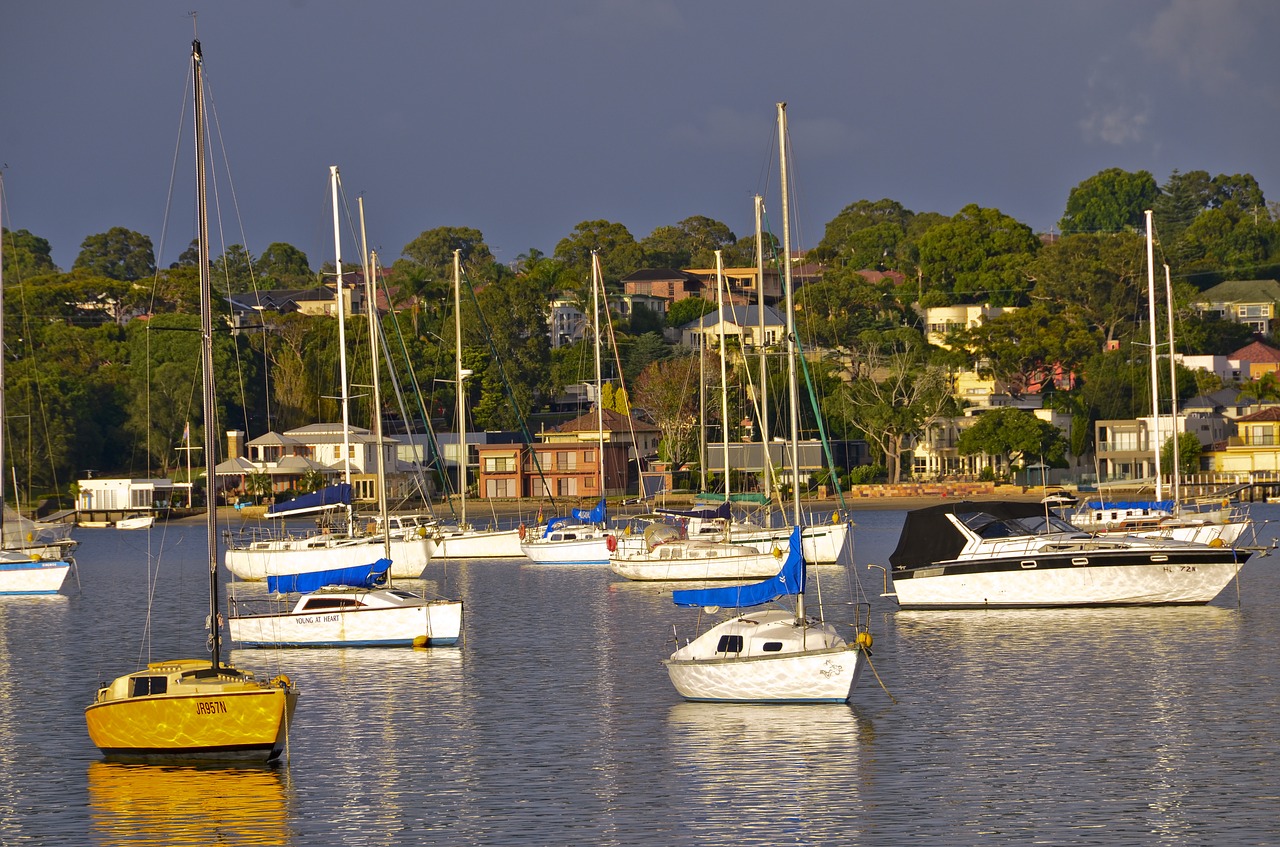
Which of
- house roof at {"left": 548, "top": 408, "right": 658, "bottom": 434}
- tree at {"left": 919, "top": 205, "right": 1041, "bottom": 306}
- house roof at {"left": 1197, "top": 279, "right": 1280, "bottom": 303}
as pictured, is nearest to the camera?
house roof at {"left": 548, "top": 408, "right": 658, "bottom": 434}

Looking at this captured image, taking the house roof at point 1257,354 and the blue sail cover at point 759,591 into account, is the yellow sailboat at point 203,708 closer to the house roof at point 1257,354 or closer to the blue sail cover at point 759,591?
the blue sail cover at point 759,591

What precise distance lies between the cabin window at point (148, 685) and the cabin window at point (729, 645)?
447 inches

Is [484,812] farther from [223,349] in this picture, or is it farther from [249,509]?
[223,349]

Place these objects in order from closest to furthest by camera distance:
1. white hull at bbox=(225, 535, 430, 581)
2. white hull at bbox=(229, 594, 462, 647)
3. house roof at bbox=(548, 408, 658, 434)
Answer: white hull at bbox=(229, 594, 462, 647)
white hull at bbox=(225, 535, 430, 581)
house roof at bbox=(548, 408, 658, 434)

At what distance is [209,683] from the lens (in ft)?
98.5

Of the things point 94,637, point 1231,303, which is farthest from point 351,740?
point 1231,303

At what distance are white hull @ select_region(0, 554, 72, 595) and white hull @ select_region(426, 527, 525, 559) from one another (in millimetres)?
15495

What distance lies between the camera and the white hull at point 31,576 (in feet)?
228

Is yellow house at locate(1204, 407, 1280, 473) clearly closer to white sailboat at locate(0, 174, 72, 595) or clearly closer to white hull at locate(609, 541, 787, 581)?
white hull at locate(609, 541, 787, 581)

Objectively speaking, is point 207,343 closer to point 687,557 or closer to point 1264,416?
point 687,557

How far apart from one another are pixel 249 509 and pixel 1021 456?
208 feet

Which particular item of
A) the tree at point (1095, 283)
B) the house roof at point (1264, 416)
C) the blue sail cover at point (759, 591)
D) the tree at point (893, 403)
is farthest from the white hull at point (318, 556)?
the tree at point (1095, 283)

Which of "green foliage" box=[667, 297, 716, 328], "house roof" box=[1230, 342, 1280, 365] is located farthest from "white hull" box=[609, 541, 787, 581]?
"green foliage" box=[667, 297, 716, 328]

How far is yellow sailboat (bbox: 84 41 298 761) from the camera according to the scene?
29953mm
